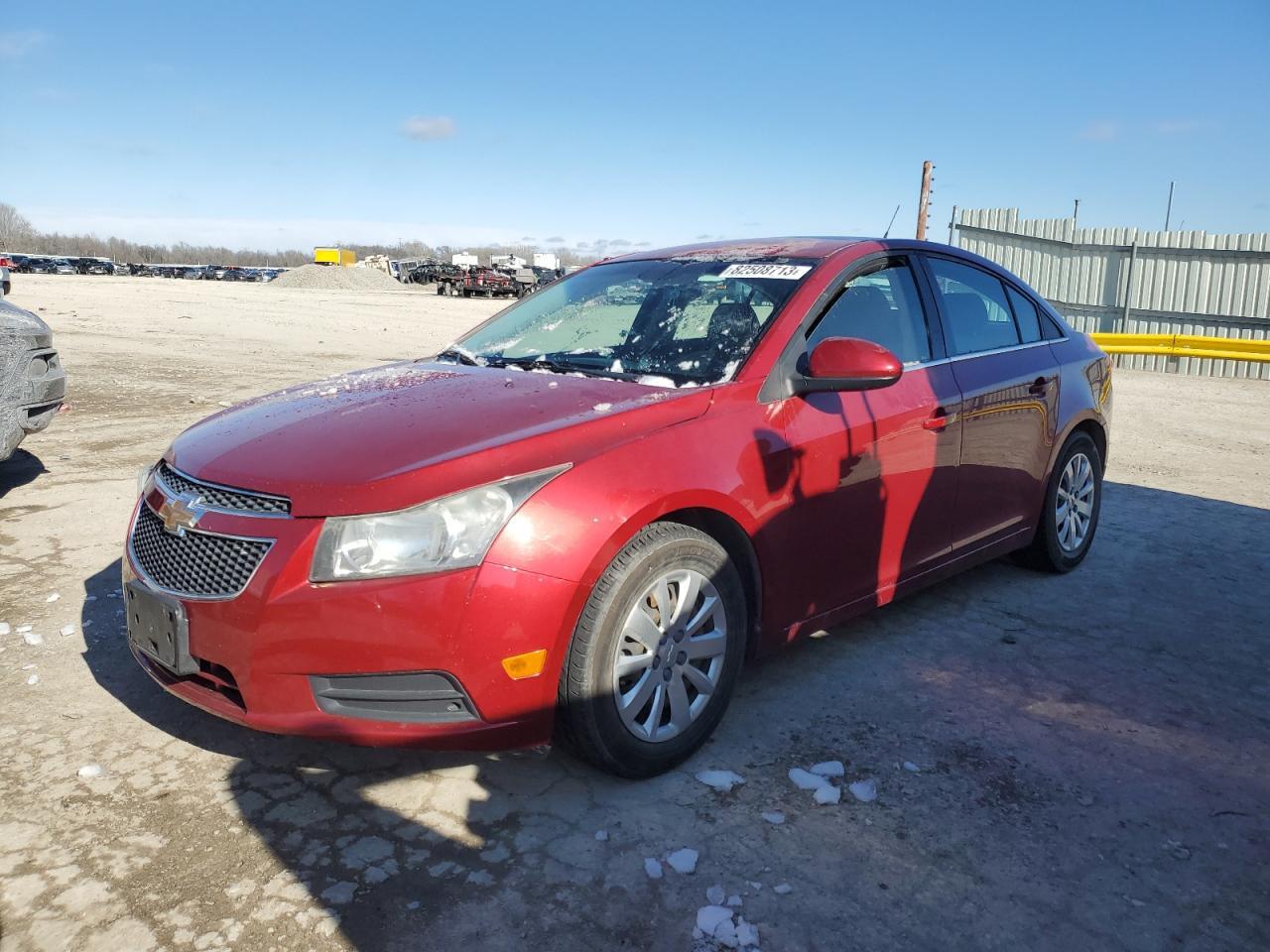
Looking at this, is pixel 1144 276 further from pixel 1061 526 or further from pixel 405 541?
pixel 405 541

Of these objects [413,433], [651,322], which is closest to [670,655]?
[413,433]

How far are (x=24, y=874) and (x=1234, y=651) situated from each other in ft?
14.6

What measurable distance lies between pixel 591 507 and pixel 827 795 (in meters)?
1.14

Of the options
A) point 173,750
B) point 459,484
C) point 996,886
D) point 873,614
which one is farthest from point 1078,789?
point 173,750

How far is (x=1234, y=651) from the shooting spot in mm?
4227

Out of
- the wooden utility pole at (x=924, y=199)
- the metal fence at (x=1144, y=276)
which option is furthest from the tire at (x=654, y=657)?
the wooden utility pole at (x=924, y=199)

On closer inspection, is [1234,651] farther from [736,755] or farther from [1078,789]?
[736,755]

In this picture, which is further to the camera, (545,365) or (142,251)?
(142,251)

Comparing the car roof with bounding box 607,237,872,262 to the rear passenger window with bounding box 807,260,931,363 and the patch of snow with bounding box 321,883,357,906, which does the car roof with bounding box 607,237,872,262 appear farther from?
the patch of snow with bounding box 321,883,357,906

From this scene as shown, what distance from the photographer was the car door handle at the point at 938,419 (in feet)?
13.0

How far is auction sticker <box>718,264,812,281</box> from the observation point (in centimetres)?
382

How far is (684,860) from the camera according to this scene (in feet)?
8.70

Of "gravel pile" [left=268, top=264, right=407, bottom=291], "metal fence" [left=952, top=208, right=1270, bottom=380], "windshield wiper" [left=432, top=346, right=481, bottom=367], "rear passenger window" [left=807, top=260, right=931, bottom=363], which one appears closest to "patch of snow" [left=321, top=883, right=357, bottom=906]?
"windshield wiper" [left=432, top=346, right=481, bottom=367]

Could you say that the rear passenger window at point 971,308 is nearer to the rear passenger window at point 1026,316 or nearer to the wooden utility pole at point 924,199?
the rear passenger window at point 1026,316
